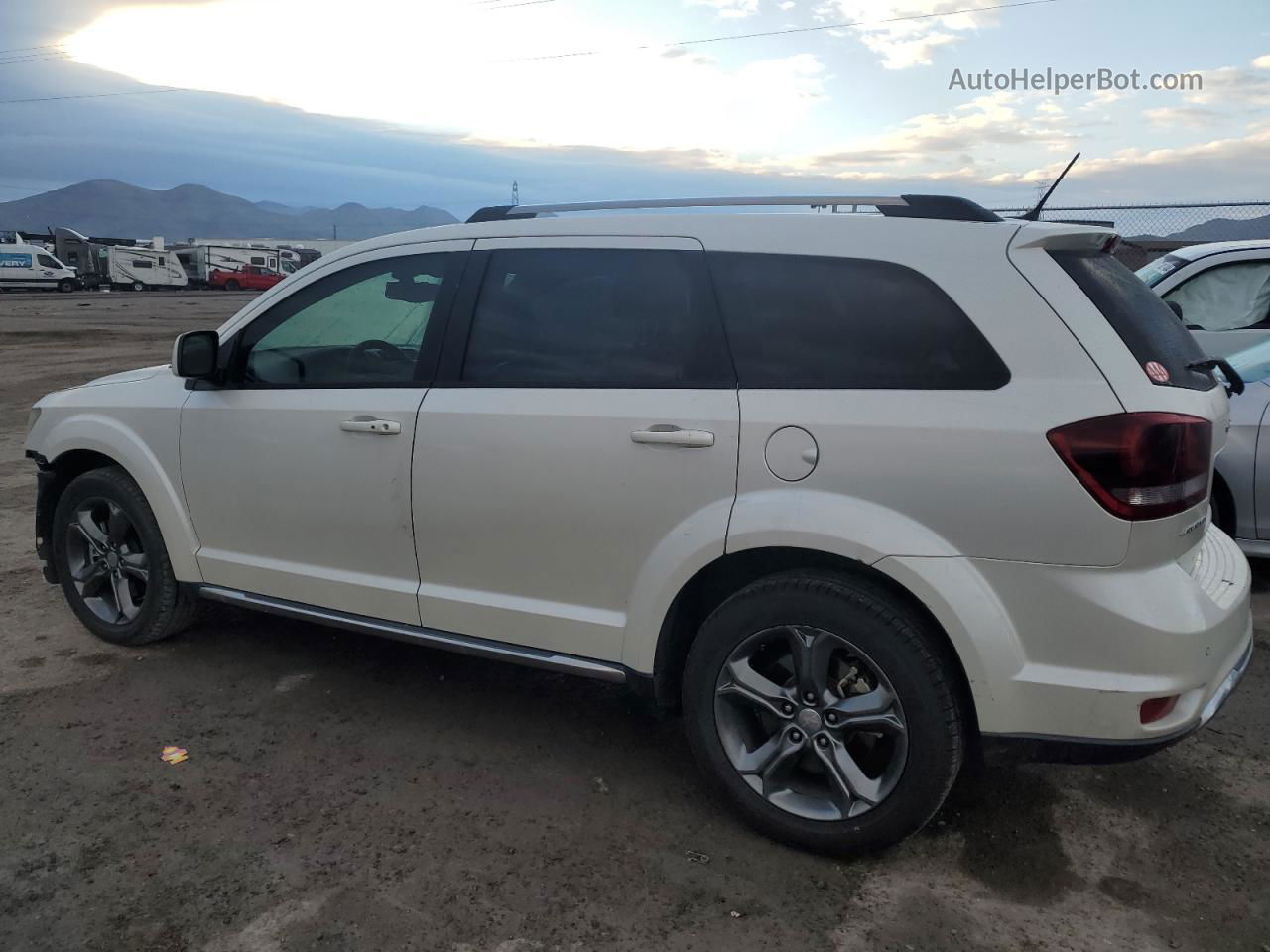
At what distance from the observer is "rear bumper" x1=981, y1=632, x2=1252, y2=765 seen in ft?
8.60

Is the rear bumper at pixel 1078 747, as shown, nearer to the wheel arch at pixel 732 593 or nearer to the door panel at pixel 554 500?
the wheel arch at pixel 732 593

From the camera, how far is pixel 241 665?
4.39 m

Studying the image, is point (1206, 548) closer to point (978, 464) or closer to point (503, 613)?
point (978, 464)

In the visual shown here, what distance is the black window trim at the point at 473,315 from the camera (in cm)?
314

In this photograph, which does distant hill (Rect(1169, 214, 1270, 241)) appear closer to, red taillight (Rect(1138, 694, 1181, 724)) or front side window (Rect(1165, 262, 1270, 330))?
front side window (Rect(1165, 262, 1270, 330))

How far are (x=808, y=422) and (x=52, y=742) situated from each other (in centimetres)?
295

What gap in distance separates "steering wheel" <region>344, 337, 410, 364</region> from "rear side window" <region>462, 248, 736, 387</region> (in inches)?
13.5

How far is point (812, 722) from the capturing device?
9.59 ft

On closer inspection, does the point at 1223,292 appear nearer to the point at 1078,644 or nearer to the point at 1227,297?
the point at 1227,297

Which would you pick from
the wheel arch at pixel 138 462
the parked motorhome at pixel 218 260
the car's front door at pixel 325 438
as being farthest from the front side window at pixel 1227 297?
the parked motorhome at pixel 218 260

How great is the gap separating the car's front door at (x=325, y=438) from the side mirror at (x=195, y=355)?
8cm

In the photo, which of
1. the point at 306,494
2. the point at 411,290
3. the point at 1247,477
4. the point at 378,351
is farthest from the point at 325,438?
the point at 1247,477

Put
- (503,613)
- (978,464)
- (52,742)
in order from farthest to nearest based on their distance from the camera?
1. (52,742)
2. (503,613)
3. (978,464)

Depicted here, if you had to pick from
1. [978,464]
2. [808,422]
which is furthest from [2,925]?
[978,464]
